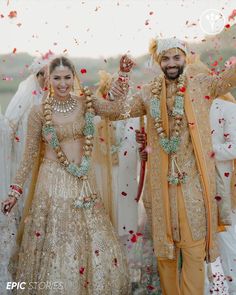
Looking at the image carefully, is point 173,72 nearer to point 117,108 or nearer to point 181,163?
point 117,108

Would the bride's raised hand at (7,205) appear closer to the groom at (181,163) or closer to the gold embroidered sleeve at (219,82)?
the groom at (181,163)

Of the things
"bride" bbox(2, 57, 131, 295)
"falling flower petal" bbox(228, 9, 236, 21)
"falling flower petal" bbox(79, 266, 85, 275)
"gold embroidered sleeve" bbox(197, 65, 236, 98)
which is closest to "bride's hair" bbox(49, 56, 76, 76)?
"bride" bbox(2, 57, 131, 295)

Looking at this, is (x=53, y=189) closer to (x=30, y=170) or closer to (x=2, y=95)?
(x=30, y=170)

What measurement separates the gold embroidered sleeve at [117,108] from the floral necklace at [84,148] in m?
0.05

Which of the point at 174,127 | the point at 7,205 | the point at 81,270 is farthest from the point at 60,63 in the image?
the point at 81,270

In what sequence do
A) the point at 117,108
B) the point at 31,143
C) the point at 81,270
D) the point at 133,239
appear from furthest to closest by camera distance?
1. the point at 133,239
2. the point at 31,143
3. the point at 117,108
4. the point at 81,270

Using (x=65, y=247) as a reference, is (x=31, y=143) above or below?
above

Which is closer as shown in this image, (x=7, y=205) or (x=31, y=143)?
(x=7, y=205)

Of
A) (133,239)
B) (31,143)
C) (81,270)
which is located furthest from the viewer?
(133,239)

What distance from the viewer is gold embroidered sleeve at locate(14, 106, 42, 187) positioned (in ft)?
12.5

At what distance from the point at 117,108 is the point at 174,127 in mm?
401

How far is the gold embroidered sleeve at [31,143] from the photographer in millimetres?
3809

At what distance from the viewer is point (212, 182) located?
12.4 ft

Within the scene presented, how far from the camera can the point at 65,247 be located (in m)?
3.65
